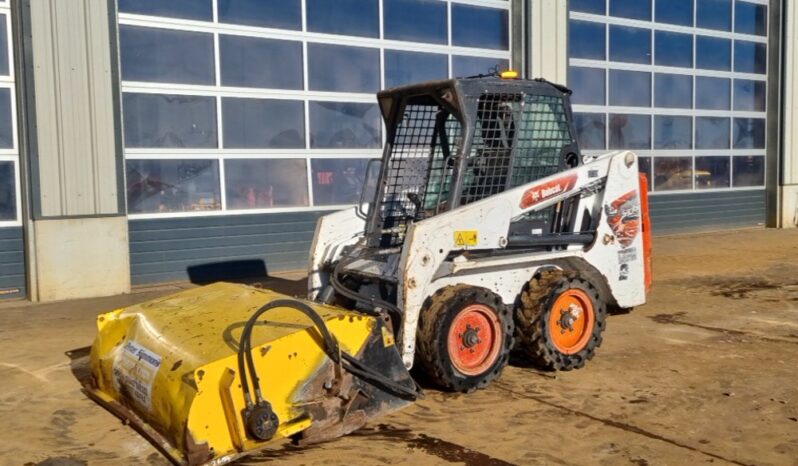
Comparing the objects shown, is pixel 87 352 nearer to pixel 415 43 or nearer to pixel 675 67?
pixel 415 43

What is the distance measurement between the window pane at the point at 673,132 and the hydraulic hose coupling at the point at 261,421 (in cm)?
1472

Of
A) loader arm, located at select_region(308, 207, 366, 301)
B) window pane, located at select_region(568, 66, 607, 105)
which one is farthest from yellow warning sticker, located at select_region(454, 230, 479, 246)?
window pane, located at select_region(568, 66, 607, 105)

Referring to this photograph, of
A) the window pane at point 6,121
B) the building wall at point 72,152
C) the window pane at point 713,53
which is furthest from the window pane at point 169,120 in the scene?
the window pane at point 713,53

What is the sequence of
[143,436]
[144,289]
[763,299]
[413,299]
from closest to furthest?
[143,436] → [413,299] → [763,299] → [144,289]

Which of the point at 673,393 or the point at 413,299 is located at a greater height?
the point at 413,299

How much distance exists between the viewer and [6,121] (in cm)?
1029

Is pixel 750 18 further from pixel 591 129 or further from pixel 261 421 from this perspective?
pixel 261 421

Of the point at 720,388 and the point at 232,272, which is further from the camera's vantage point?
the point at 232,272

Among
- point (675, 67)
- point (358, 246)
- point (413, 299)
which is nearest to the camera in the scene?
point (413, 299)

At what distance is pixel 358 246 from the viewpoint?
678 centimetres

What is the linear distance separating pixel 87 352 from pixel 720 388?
559 cm

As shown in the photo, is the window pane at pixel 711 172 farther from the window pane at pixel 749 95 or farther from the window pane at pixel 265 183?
the window pane at pixel 265 183

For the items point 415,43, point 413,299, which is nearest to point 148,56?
point 415,43

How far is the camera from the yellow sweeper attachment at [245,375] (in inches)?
173
